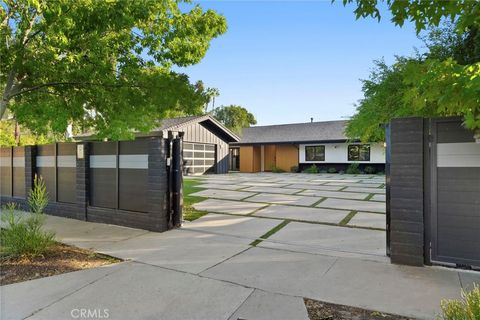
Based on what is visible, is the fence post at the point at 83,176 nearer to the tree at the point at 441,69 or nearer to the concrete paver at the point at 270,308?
the concrete paver at the point at 270,308

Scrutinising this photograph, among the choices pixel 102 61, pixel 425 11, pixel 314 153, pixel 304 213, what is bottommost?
pixel 304 213

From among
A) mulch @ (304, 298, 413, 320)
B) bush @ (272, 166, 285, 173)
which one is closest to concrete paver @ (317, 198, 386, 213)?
mulch @ (304, 298, 413, 320)

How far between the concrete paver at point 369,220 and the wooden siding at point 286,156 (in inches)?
750

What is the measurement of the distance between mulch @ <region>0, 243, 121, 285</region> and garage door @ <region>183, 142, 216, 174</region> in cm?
1575

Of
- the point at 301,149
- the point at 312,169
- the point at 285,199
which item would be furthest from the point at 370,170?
the point at 285,199

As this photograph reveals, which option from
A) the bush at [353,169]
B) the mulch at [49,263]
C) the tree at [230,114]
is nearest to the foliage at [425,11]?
the mulch at [49,263]

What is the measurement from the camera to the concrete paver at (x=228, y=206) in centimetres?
818

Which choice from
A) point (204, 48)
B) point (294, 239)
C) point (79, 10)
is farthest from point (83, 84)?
point (294, 239)

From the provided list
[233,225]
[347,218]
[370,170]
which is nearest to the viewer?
[233,225]

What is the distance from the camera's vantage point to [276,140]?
86.4 feet

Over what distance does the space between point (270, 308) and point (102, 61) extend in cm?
548

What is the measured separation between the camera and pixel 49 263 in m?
4.31

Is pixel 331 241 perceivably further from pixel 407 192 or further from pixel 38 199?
pixel 38 199

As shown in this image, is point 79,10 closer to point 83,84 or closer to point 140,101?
point 83,84
